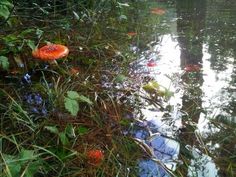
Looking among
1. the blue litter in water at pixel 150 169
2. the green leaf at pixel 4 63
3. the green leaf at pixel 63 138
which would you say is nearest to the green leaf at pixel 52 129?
the green leaf at pixel 63 138

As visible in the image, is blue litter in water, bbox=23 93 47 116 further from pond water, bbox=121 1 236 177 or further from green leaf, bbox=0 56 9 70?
pond water, bbox=121 1 236 177

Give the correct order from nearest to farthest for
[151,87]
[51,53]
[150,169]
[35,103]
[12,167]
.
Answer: [12,167]
[150,169]
[35,103]
[51,53]
[151,87]

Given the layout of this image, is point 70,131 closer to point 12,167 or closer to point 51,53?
point 12,167

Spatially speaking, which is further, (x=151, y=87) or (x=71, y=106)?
(x=151, y=87)

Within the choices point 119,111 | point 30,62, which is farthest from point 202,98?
point 30,62

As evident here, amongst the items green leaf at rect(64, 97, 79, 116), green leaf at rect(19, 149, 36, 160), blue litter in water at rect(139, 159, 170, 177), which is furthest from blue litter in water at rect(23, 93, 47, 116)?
blue litter in water at rect(139, 159, 170, 177)

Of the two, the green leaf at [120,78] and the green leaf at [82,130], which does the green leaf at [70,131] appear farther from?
the green leaf at [120,78]

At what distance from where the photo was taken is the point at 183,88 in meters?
2.14

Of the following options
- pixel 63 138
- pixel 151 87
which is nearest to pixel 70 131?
pixel 63 138

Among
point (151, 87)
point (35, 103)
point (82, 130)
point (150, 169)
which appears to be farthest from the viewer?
point (151, 87)

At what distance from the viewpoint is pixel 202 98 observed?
2006 mm

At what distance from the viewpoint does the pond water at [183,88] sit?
153 centimetres

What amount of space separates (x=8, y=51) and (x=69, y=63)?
1.27ft

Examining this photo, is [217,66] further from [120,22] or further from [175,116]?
[120,22]
